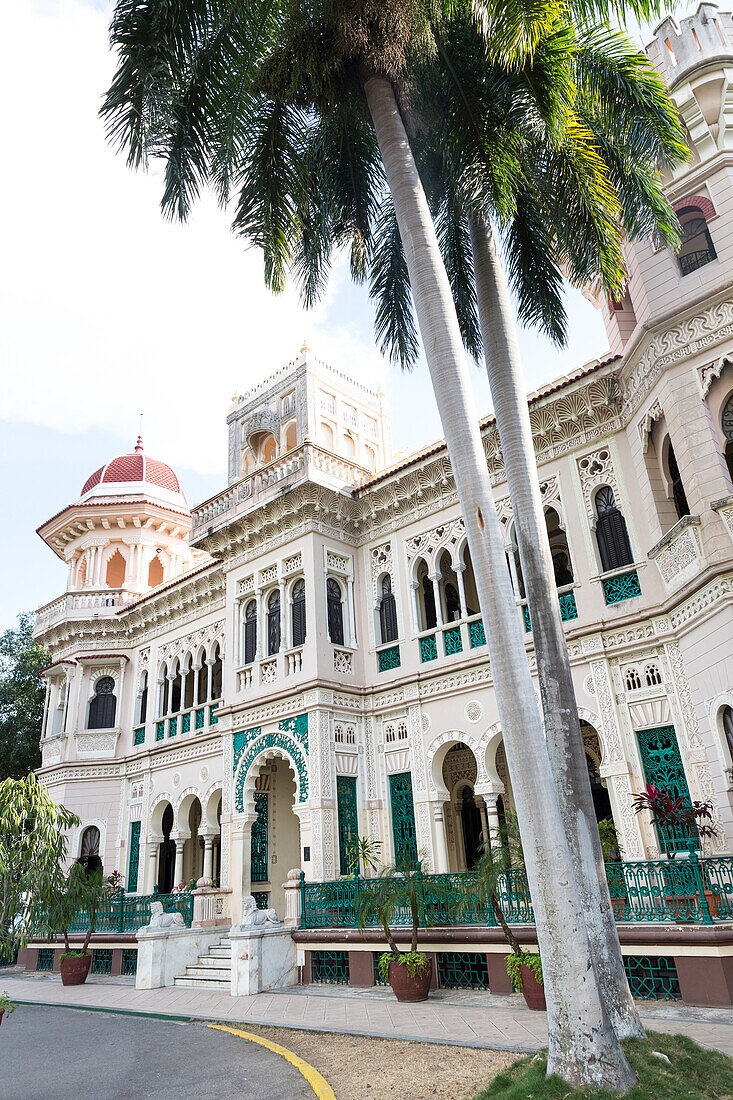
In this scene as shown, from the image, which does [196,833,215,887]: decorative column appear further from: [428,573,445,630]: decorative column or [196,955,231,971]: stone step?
[428,573,445,630]: decorative column

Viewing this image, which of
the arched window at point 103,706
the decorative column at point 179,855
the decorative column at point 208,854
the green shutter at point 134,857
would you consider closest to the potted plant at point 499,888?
the decorative column at point 208,854

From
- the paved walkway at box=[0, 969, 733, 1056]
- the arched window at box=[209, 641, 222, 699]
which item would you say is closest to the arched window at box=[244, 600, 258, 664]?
the arched window at box=[209, 641, 222, 699]

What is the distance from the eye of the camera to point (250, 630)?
17.7m

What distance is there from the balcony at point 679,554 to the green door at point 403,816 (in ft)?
20.6

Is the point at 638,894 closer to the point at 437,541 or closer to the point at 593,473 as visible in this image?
the point at 593,473

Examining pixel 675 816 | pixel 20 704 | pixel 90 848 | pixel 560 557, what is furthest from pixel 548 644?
pixel 20 704

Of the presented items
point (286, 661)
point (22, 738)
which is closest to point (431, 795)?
point (286, 661)

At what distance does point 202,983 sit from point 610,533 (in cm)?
1052

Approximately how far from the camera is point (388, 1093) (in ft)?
19.8

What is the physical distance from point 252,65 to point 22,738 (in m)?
23.7

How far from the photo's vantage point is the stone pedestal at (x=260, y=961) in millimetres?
12078

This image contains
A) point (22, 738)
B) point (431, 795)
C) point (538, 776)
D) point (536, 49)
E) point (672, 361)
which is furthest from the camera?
point (22, 738)

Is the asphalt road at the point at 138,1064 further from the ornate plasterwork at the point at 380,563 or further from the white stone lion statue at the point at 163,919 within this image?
the ornate plasterwork at the point at 380,563

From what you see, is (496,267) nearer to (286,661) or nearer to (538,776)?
(538,776)
